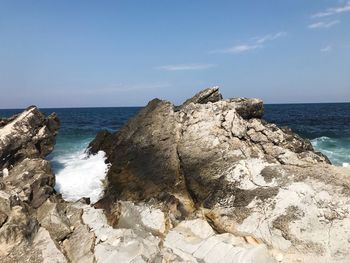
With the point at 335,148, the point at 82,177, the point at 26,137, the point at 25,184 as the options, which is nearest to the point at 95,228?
the point at 25,184

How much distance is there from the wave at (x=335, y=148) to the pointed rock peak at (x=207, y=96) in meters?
9.96

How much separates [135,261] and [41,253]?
2.47 meters

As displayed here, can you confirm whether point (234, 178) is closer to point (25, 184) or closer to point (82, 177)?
point (25, 184)

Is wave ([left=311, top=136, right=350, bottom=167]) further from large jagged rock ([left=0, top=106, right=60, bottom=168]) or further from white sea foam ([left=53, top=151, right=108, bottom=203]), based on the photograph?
large jagged rock ([left=0, top=106, right=60, bottom=168])

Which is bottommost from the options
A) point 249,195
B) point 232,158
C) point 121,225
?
point 121,225

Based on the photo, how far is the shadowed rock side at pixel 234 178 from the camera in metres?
10.6

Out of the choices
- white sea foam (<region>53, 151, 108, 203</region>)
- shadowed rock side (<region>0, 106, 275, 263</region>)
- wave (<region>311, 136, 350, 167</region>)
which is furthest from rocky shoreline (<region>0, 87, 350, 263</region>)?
wave (<region>311, 136, 350, 167</region>)

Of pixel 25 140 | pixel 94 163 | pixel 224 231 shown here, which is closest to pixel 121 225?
pixel 224 231

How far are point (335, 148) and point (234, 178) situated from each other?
1980 centimetres

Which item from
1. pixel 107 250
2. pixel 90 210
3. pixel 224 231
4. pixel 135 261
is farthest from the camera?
pixel 90 210

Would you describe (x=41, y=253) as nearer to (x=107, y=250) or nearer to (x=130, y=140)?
(x=107, y=250)

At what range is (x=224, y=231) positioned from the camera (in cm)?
1156

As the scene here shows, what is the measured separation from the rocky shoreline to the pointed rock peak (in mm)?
100

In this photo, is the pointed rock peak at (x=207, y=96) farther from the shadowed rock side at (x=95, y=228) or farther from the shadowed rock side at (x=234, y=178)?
the shadowed rock side at (x=95, y=228)
